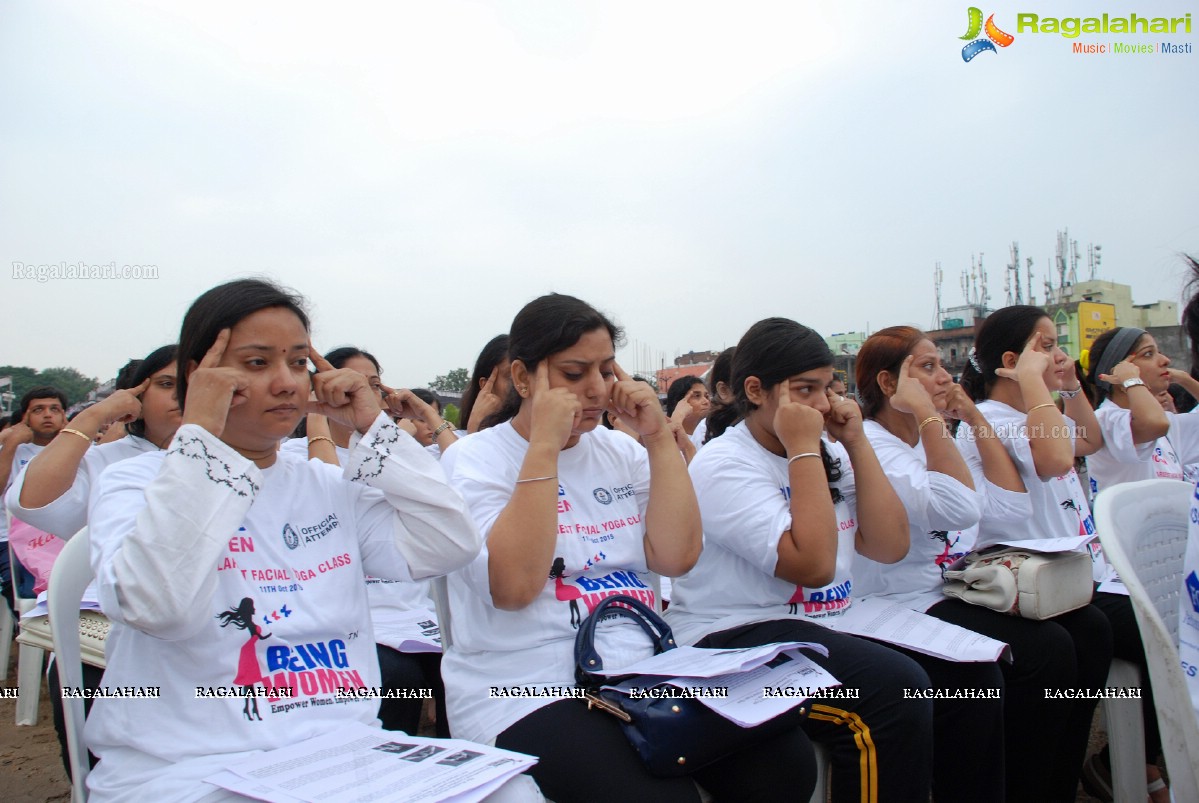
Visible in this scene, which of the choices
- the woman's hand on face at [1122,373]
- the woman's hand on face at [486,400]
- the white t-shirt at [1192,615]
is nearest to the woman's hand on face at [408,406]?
the woman's hand on face at [486,400]

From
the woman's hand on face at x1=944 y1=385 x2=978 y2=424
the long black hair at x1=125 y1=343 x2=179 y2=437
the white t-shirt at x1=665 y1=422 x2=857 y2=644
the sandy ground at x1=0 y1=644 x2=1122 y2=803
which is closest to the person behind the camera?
the white t-shirt at x1=665 y1=422 x2=857 y2=644

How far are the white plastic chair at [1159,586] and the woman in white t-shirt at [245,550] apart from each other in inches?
60.5

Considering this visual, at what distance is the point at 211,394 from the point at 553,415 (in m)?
0.85

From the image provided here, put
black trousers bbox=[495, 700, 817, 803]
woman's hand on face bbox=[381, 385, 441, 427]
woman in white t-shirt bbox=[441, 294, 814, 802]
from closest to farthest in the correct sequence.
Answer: black trousers bbox=[495, 700, 817, 803], woman in white t-shirt bbox=[441, 294, 814, 802], woman's hand on face bbox=[381, 385, 441, 427]

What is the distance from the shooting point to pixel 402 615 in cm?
298

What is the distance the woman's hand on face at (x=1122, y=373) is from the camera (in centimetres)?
413

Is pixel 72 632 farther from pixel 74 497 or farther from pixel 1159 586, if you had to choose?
pixel 1159 586

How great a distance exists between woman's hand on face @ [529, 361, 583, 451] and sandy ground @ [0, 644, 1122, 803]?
2.39 meters

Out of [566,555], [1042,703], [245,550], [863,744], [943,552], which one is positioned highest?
[245,550]

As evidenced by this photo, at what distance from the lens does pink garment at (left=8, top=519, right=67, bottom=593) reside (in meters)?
3.75

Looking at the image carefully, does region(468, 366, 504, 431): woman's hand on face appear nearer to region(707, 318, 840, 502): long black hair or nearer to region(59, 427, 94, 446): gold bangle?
region(707, 318, 840, 502): long black hair

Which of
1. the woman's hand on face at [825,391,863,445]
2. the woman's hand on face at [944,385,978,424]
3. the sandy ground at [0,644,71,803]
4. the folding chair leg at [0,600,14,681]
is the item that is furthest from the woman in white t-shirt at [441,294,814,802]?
the folding chair leg at [0,600,14,681]

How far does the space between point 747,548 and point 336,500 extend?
1.22m

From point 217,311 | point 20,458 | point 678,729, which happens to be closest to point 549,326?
point 217,311
